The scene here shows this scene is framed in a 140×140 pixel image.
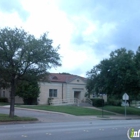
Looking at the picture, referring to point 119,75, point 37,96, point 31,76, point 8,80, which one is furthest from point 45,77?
point 37,96

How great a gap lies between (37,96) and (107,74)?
13166mm

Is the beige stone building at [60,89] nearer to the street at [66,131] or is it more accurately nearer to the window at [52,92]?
the window at [52,92]

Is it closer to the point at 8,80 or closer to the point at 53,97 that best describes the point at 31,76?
the point at 8,80

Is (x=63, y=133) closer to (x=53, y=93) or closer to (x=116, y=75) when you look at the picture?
(x=116, y=75)

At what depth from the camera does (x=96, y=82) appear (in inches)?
1841

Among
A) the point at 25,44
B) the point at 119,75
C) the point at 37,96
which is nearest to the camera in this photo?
the point at 25,44

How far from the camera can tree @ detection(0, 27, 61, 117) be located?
27516 mm

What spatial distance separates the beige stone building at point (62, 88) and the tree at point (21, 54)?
2567cm

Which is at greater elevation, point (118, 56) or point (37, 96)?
point (118, 56)

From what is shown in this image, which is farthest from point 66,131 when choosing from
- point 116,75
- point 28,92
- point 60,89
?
point 60,89

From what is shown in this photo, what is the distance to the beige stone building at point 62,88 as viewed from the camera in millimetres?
56156

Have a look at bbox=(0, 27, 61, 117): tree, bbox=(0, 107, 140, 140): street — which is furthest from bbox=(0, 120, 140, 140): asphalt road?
→ bbox=(0, 27, 61, 117): tree

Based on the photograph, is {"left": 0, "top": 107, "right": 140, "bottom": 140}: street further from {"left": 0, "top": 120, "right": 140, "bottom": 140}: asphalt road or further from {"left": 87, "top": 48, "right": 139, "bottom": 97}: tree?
{"left": 87, "top": 48, "right": 139, "bottom": 97}: tree

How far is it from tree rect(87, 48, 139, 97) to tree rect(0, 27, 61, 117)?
16416 mm
